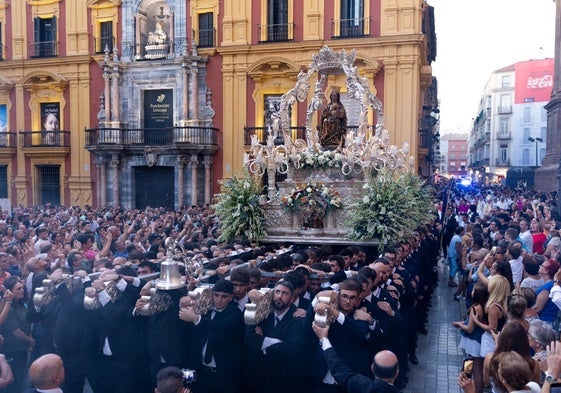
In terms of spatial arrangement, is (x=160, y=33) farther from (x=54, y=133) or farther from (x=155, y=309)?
(x=155, y=309)

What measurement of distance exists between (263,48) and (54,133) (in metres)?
11.2

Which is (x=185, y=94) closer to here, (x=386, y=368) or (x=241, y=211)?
(x=241, y=211)

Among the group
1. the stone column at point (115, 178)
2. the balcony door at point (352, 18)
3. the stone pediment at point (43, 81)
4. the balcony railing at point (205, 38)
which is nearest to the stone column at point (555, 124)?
the balcony door at point (352, 18)

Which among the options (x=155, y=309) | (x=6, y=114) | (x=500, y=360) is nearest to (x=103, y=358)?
(x=155, y=309)

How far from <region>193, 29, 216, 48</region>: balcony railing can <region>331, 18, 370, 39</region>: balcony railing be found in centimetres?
545

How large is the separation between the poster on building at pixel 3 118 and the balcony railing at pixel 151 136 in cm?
528

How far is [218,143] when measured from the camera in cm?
2464

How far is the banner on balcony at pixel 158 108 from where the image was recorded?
25.4m

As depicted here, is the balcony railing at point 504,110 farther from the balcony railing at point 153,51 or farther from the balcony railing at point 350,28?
the balcony railing at point 153,51

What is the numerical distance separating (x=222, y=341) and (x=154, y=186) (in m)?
20.9

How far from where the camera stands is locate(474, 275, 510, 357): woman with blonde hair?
235 inches

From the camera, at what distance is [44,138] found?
27.0 meters

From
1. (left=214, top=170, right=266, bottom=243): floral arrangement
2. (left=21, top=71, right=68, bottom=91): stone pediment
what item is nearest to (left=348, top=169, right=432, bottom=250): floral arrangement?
(left=214, top=170, right=266, bottom=243): floral arrangement

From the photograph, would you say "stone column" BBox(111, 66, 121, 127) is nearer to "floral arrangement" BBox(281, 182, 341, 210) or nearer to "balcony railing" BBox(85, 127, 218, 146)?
"balcony railing" BBox(85, 127, 218, 146)
